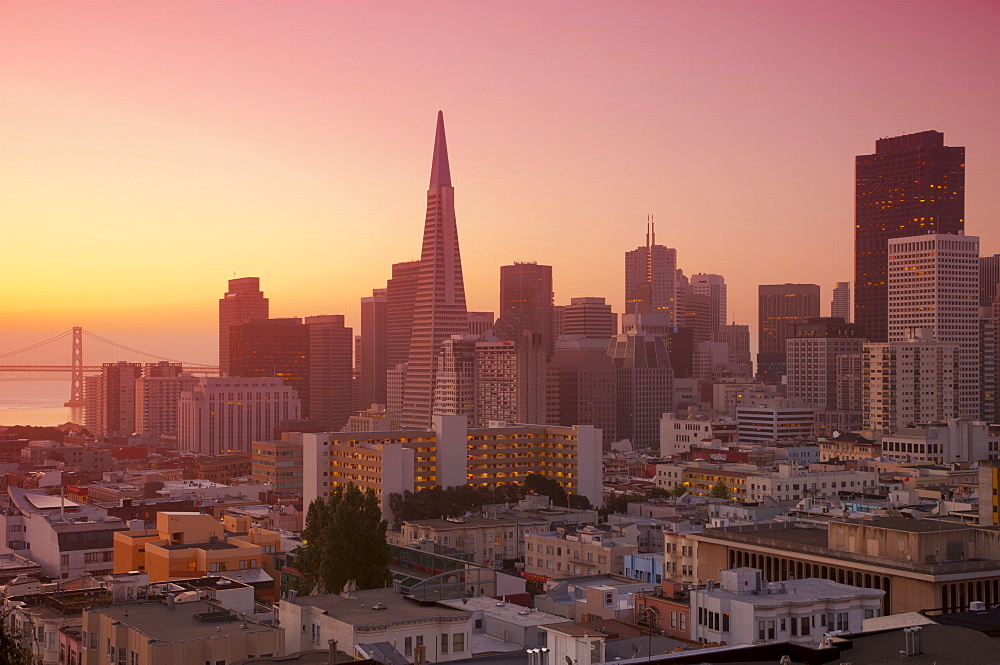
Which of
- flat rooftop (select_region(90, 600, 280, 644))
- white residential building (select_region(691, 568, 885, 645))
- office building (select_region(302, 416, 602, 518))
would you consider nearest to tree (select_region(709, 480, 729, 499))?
office building (select_region(302, 416, 602, 518))

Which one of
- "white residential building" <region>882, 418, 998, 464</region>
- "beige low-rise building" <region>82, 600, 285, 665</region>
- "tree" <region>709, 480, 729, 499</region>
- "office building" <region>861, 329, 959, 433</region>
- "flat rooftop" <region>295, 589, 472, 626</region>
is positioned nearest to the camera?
"beige low-rise building" <region>82, 600, 285, 665</region>

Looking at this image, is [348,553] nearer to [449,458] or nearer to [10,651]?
[10,651]

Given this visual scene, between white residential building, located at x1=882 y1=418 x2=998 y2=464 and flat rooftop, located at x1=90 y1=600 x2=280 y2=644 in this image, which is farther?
white residential building, located at x1=882 y1=418 x2=998 y2=464

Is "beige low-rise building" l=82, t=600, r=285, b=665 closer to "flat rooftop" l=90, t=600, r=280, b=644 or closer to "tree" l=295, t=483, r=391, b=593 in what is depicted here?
"flat rooftop" l=90, t=600, r=280, b=644

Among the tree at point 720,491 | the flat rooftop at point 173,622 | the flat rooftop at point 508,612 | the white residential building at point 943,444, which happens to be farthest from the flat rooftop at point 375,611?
the white residential building at point 943,444

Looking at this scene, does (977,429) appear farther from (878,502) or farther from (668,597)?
(668,597)

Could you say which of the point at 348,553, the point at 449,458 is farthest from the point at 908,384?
the point at 348,553
